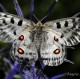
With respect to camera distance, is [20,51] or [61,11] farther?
[61,11]

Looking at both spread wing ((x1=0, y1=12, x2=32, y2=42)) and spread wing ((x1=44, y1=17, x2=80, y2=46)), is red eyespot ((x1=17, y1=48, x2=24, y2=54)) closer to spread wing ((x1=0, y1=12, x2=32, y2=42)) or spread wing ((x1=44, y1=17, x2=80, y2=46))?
spread wing ((x1=0, y1=12, x2=32, y2=42))

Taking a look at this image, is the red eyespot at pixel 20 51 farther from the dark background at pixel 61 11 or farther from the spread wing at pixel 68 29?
the dark background at pixel 61 11

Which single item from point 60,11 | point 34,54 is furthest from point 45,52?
point 60,11

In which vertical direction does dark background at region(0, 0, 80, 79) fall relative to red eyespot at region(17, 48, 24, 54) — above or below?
above

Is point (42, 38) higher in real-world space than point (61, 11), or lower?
lower

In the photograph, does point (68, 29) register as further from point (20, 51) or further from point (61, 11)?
point (61, 11)

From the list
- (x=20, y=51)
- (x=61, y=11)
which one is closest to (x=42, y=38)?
(x=20, y=51)

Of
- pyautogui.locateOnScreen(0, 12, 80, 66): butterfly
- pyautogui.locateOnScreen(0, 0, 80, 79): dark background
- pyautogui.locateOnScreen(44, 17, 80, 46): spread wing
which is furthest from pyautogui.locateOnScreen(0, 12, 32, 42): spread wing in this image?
pyautogui.locateOnScreen(0, 0, 80, 79): dark background
